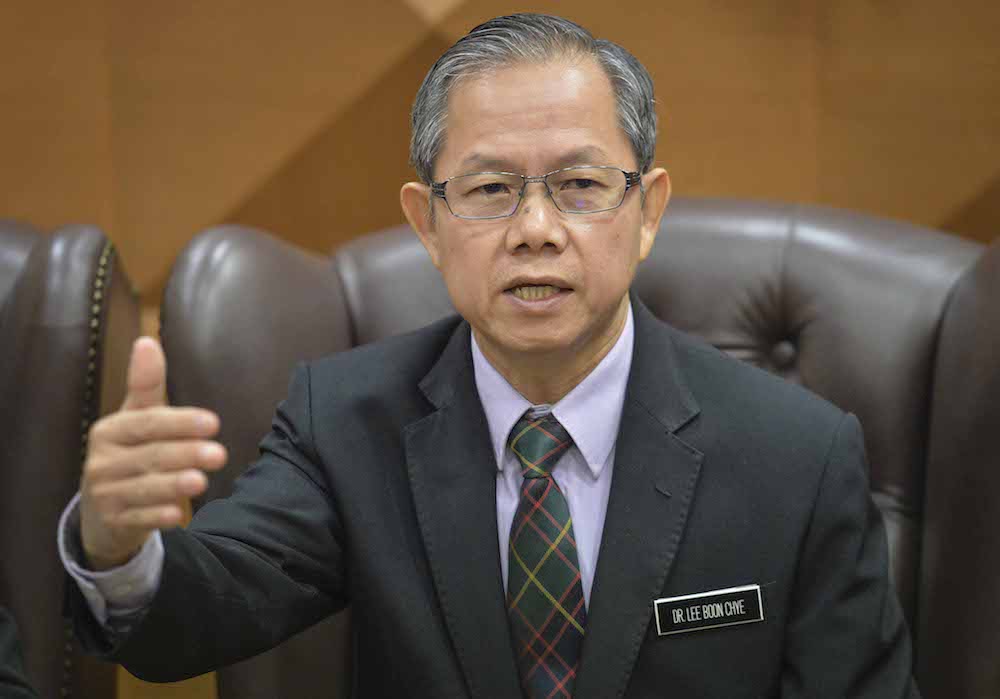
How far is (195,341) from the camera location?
1.63 m

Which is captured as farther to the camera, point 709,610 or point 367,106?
point 367,106

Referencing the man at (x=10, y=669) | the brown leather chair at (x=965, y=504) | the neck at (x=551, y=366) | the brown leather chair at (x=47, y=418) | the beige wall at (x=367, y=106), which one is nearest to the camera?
the man at (x=10, y=669)

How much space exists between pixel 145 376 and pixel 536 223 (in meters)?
0.48

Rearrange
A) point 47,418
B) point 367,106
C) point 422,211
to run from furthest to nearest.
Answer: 1. point 367,106
2. point 47,418
3. point 422,211

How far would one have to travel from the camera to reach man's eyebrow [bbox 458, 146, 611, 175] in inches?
52.5

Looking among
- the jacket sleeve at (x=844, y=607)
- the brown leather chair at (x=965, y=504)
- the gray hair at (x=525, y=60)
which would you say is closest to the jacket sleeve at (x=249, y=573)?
the gray hair at (x=525, y=60)

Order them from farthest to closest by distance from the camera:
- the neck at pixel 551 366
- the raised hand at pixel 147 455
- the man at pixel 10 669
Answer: the neck at pixel 551 366 → the man at pixel 10 669 → the raised hand at pixel 147 455

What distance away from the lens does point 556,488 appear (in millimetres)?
1389

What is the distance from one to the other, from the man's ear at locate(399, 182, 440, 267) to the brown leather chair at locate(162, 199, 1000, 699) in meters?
0.27

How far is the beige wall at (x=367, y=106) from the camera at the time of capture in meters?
1.93

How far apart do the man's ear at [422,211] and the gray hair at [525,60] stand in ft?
0.12

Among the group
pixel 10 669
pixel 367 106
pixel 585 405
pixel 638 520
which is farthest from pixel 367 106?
pixel 10 669

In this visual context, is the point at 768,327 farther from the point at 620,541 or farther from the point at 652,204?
the point at 620,541

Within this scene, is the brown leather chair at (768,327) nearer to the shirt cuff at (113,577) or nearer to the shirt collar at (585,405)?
the shirt collar at (585,405)
